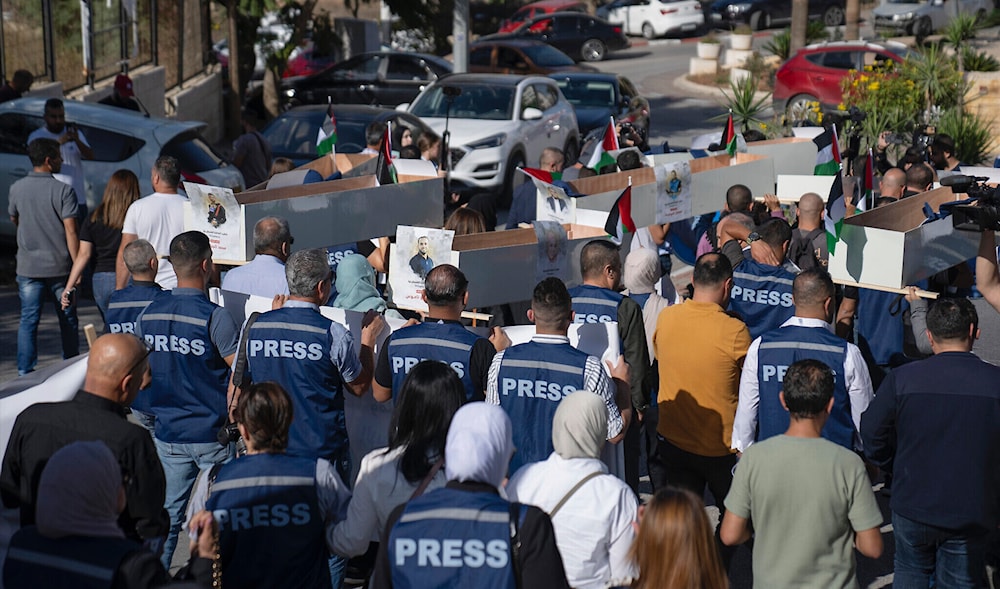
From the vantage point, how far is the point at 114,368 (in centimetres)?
459

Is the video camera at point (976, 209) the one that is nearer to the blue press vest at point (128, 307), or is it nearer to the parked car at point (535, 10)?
the blue press vest at point (128, 307)

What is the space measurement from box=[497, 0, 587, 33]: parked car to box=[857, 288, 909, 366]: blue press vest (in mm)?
29993

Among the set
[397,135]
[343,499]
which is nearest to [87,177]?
[397,135]

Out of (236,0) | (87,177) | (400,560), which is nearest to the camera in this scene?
(400,560)

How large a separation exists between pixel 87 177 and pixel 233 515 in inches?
353

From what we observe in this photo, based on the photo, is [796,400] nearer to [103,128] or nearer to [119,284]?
[119,284]

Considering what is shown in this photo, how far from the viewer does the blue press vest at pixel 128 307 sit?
6211 millimetres

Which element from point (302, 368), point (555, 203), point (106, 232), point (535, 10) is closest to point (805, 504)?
point (302, 368)

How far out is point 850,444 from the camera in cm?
566

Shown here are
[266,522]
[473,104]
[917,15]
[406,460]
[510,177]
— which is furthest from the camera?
[917,15]

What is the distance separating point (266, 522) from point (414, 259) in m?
3.11

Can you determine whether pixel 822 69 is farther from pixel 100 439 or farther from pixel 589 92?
pixel 100 439

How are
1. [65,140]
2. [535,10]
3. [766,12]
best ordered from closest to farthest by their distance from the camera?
[65,140], [535,10], [766,12]

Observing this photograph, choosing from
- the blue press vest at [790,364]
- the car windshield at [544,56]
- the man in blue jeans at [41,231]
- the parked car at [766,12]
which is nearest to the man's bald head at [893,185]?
the blue press vest at [790,364]
